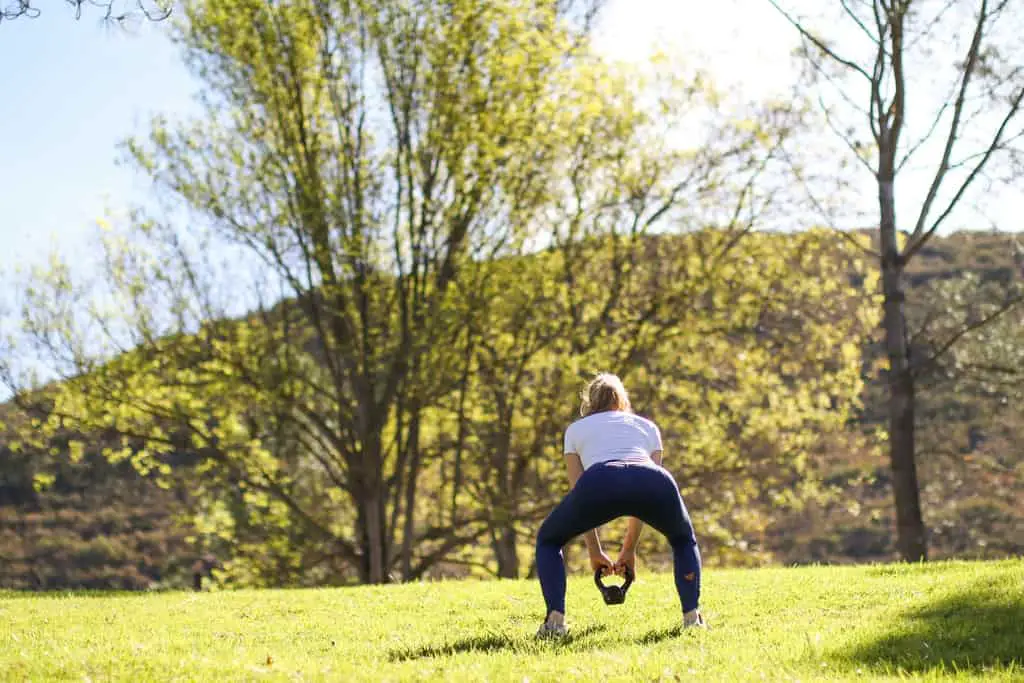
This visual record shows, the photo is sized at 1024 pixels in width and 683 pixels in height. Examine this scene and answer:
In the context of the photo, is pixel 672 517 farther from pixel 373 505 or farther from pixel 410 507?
pixel 410 507

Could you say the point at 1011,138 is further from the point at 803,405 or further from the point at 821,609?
the point at 821,609

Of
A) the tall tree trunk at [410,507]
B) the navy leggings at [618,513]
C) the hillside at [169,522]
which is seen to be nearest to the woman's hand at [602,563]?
the navy leggings at [618,513]

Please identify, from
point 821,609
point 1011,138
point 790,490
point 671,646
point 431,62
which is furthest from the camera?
point 790,490

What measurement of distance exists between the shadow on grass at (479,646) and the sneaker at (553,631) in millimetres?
51

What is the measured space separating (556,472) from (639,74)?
29.0ft

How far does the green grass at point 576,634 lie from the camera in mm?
5617

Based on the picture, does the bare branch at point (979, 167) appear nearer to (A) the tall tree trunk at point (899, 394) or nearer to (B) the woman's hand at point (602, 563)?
(A) the tall tree trunk at point (899, 394)

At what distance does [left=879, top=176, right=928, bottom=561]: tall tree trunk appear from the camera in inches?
682

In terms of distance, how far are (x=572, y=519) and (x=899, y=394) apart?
40.7 feet

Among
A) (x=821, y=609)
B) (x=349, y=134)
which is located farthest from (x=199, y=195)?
(x=821, y=609)

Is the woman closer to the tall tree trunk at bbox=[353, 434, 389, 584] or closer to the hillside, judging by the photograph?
the tall tree trunk at bbox=[353, 434, 389, 584]

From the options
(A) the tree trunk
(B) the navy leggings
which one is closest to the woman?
(B) the navy leggings

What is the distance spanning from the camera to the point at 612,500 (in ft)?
21.3

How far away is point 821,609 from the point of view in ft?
25.2
